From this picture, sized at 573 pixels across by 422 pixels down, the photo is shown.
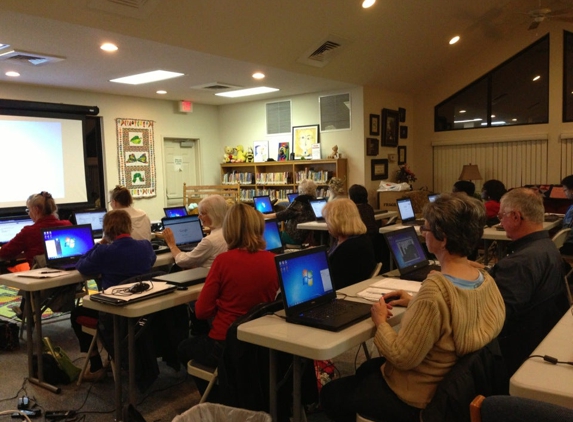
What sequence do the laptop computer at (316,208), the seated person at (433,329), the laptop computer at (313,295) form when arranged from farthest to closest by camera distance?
the laptop computer at (316,208) < the laptop computer at (313,295) < the seated person at (433,329)

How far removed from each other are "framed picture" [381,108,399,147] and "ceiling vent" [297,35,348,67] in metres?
2.24

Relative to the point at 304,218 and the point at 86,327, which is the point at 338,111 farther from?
the point at 86,327

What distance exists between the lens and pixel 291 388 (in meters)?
2.40

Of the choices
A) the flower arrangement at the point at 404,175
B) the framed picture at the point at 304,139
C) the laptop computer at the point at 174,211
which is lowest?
the laptop computer at the point at 174,211

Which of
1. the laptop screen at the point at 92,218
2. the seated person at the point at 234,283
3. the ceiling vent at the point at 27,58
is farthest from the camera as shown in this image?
the laptop screen at the point at 92,218

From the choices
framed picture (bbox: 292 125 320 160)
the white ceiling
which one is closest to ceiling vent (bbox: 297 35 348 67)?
the white ceiling

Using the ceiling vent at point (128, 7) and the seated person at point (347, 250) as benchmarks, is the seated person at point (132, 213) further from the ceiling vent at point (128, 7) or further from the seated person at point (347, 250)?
the seated person at point (347, 250)

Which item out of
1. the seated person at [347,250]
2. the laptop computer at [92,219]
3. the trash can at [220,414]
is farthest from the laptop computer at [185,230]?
the trash can at [220,414]

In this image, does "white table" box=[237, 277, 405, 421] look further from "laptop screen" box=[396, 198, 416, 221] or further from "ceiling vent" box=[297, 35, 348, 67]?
"ceiling vent" box=[297, 35, 348, 67]

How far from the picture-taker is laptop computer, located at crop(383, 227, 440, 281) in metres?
3.01

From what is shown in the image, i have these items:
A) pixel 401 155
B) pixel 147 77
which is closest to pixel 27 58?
pixel 147 77

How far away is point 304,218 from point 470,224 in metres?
4.78

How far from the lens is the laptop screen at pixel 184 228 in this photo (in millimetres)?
4688

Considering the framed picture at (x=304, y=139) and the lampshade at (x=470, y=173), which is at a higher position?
the framed picture at (x=304, y=139)
